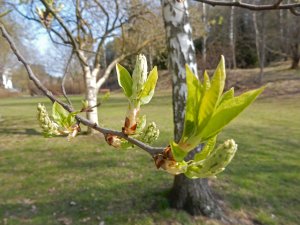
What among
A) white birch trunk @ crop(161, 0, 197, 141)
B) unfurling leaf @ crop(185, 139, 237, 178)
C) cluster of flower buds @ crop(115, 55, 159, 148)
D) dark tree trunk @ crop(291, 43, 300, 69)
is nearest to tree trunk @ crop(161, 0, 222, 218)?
white birch trunk @ crop(161, 0, 197, 141)

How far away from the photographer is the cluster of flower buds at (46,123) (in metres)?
0.80

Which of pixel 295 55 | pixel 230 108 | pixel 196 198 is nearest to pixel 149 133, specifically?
pixel 230 108

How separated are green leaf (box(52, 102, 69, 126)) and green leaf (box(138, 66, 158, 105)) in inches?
12.3

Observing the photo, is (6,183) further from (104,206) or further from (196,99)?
(196,99)

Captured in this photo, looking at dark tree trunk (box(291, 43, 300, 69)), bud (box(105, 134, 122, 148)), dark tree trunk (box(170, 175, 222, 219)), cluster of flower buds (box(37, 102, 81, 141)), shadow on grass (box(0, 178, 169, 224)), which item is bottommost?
shadow on grass (box(0, 178, 169, 224))

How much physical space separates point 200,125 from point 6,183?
277 inches

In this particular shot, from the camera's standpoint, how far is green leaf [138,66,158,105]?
0.75 metres

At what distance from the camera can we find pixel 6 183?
6.80 m

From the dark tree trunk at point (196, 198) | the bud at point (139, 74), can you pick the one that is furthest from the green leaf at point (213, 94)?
the dark tree trunk at point (196, 198)

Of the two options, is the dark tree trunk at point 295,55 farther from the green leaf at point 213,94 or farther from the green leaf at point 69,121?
the green leaf at point 213,94

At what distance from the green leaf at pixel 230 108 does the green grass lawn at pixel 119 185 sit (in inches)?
175

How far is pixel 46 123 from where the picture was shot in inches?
34.1

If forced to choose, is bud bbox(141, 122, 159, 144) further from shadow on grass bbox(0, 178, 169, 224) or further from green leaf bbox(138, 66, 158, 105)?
shadow on grass bbox(0, 178, 169, 224)

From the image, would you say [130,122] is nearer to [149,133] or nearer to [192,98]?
[149,133]
